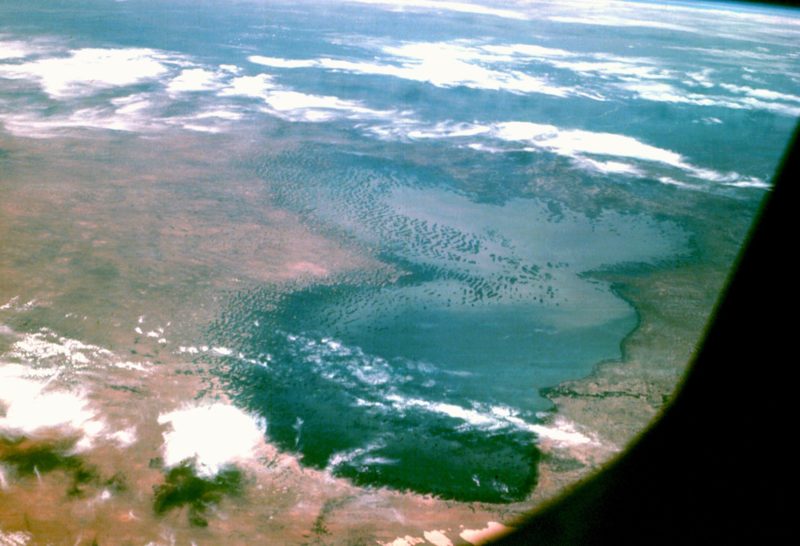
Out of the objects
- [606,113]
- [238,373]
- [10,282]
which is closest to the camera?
[238,373]

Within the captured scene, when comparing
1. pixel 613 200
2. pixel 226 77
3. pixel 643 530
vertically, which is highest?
pixel 226 77

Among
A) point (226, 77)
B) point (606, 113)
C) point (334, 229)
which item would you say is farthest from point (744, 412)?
point (226, 77)

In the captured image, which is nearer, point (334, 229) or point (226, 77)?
point (334, 229)

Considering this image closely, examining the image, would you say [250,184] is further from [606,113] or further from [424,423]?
[606,113]

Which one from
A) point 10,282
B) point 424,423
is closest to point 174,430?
point 424,423

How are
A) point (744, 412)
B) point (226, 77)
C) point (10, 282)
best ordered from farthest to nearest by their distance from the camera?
point (226, 77) < point (10, 282) < point (744, 412)

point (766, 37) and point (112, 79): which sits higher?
point (766, 37)

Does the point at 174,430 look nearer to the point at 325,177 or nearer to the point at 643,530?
the point at 643,530
